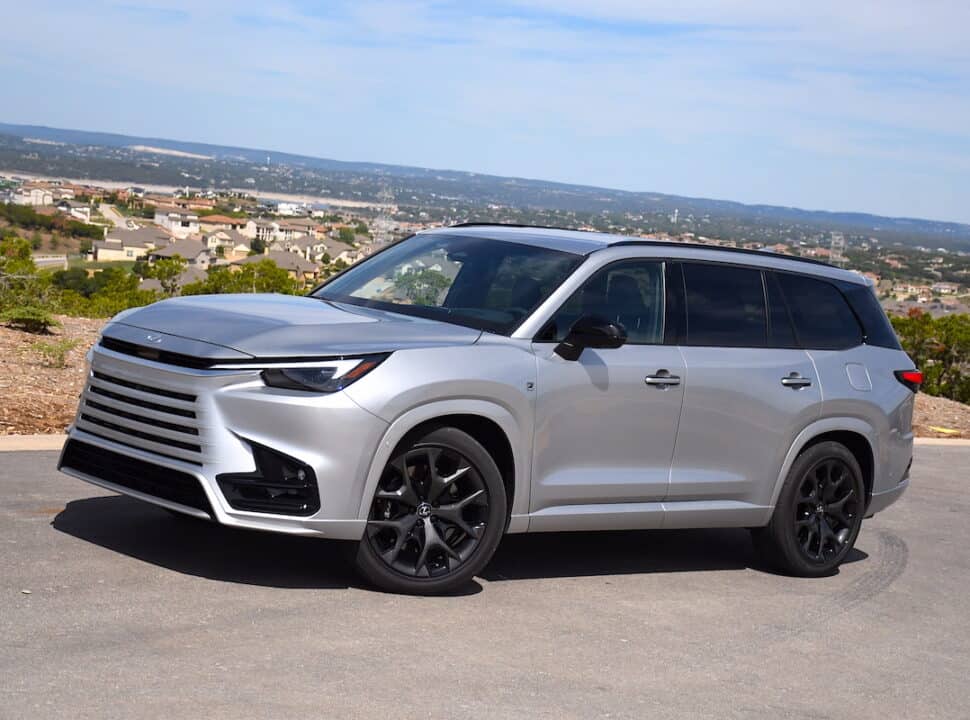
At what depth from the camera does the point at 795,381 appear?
8188mm

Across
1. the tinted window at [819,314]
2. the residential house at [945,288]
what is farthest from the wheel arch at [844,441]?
the residential house at [945,288]

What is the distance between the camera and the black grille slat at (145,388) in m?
6.33

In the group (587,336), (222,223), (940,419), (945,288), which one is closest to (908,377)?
(587,336)

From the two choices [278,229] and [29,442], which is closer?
[29,442]

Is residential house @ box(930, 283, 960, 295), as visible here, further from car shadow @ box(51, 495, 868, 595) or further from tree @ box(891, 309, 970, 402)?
car shadow @ box(51, 495, 868, 595)

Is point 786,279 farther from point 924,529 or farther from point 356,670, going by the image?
point 356,670

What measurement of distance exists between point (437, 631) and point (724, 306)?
2869mm

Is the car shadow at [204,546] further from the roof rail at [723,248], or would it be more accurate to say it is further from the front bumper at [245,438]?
the roof rail at [723,248]

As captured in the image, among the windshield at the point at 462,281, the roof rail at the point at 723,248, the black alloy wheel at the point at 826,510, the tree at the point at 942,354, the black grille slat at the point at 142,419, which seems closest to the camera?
the black grille slat at the point at 142,419

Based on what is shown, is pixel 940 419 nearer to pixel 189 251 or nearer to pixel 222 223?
pixel 189 251

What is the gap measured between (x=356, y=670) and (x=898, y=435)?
186 inches

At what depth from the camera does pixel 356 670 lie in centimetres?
549

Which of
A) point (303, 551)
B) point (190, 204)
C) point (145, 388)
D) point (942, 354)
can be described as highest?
point (145, 388)

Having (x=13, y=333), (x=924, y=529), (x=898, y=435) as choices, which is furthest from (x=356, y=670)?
(x=13, y=333)
